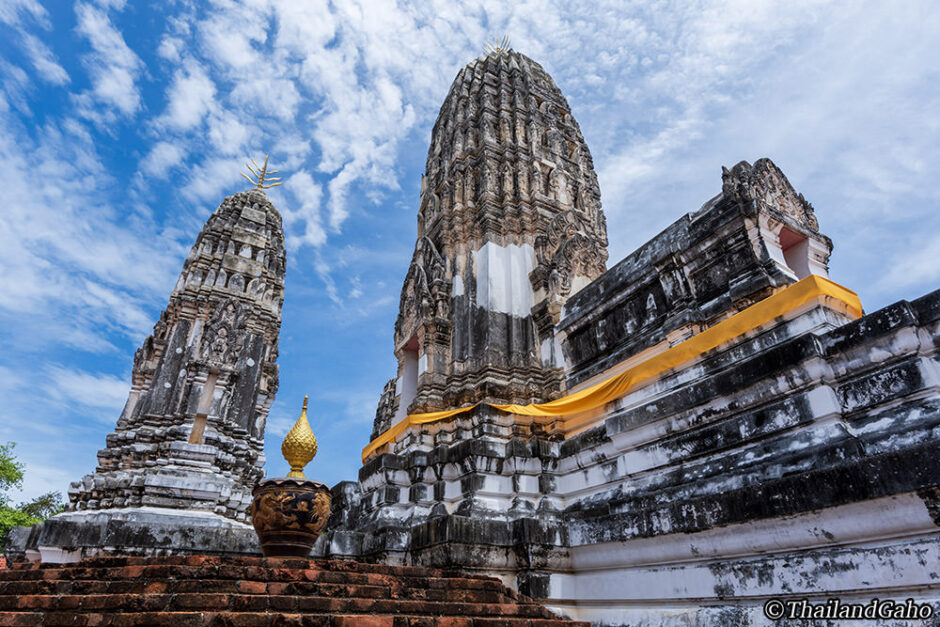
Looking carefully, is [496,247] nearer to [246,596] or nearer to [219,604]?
[246,596]

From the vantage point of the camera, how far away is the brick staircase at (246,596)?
14.1 feet

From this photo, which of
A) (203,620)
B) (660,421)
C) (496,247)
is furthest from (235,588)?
(496,247)

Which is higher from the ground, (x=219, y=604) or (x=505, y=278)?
(x=505, y=278)

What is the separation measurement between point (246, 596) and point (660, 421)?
550 cm

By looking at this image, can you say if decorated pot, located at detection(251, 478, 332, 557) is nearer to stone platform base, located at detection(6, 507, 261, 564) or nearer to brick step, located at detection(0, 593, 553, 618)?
brick step, located at detection(0, 593, 553, 618)

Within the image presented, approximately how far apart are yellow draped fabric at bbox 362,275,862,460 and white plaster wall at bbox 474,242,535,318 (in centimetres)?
317

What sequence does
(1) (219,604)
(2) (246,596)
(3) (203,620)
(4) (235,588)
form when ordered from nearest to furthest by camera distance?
(3) (203,620)
(1) (219,604)
(2) (246,596)
(4) (235,588)

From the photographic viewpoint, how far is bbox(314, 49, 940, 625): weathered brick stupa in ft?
16.4

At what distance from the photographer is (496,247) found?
13.3m

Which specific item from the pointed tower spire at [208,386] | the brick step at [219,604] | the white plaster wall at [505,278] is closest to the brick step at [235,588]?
the brick step at [219,604]

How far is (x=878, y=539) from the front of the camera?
183 inches

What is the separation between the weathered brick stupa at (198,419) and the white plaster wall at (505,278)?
Answer: 7.04 m

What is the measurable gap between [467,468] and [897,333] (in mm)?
6365

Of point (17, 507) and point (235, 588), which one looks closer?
point (235, 588)
